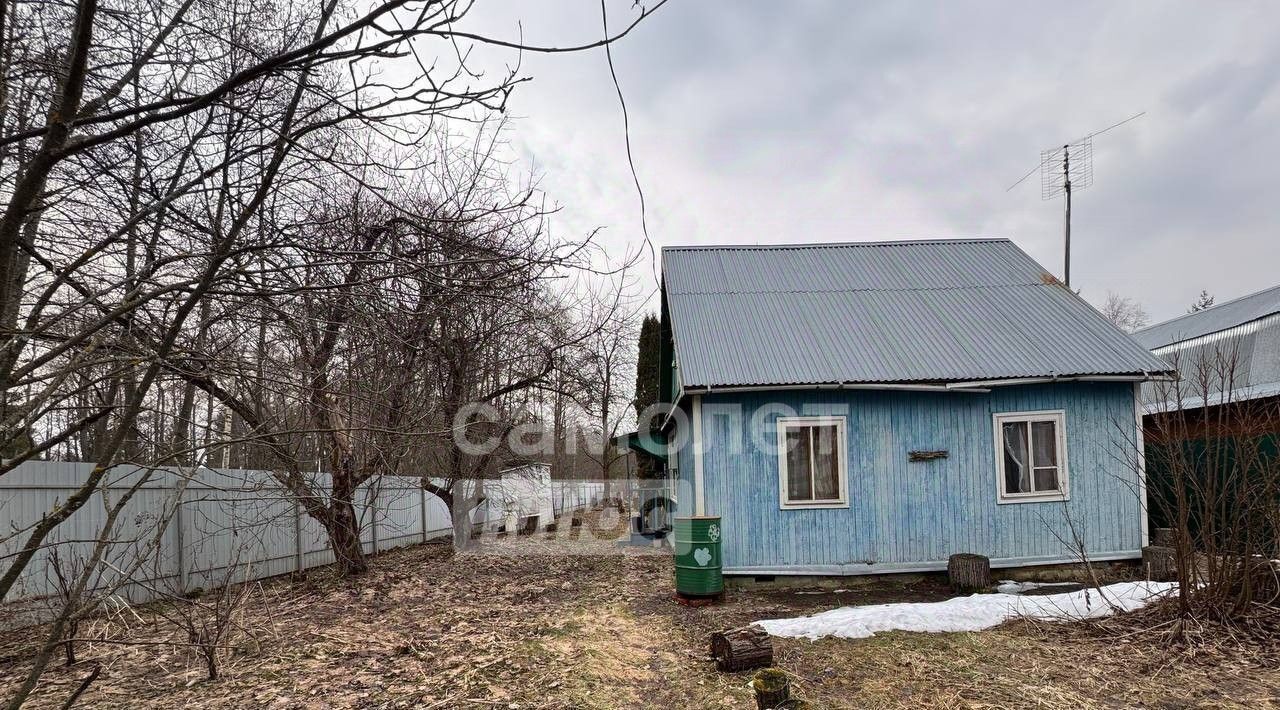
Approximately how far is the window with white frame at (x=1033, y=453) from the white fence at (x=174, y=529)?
7947 mm

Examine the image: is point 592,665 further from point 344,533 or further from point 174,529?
point 174,529

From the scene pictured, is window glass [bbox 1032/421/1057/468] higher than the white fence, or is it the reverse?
window glass [bbox 1032/421/1057/468]

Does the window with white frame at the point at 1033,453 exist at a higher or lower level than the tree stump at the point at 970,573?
higher

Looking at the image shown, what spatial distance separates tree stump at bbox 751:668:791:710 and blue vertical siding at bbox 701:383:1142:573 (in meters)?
4.96

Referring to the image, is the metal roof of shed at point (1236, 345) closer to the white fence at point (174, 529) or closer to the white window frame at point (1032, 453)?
the white window frame at point (1032, 453)

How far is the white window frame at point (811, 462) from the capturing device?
1019 cm

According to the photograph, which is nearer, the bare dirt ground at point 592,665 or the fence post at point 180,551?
the bare dirt ground at point 592,665

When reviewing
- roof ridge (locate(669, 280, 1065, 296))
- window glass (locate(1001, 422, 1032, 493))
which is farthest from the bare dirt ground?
roof ridge (locate(669, 280, 1065, 296))

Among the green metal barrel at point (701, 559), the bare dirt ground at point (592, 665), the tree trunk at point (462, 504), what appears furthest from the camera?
the tree trunk at point (462, 504)

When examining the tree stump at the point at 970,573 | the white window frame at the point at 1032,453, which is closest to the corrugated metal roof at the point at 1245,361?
the white window frame at the point at 1032,453

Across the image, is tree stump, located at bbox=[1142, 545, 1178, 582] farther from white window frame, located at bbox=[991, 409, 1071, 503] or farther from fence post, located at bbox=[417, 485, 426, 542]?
fence post, located at bbox=[417, 485, 426, 542]

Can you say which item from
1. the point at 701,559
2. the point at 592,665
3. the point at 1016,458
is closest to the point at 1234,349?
the point at 1016,458

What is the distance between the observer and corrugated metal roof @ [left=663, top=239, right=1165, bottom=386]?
10.3 metres

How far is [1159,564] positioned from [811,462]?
14.4ft
